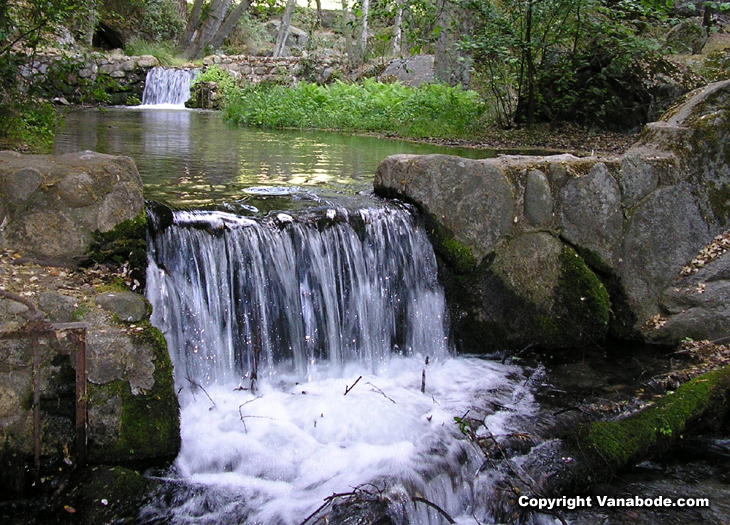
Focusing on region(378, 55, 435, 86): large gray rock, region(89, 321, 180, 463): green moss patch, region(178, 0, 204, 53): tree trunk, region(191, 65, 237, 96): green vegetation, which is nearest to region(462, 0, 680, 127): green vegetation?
region(378, 55, 435, 86): large gray rock

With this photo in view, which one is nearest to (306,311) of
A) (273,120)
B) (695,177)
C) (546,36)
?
(695,177)

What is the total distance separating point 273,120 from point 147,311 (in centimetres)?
1385

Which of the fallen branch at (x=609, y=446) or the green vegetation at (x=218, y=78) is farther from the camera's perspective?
the green vegetation at (x=218, y=78)

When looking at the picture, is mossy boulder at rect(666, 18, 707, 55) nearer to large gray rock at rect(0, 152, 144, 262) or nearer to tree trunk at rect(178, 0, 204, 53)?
large gray rock at rect(0, 152, 144, 262)

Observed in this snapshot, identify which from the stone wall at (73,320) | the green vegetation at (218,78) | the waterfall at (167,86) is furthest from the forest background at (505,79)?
the waterfall at (167,86)

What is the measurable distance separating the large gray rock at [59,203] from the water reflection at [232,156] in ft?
3.74

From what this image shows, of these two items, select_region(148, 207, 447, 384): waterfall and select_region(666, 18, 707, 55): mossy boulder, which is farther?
select_region(666, 18, 707, 55): mossy boulder

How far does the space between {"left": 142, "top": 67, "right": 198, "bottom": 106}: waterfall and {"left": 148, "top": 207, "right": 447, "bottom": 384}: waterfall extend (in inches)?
813

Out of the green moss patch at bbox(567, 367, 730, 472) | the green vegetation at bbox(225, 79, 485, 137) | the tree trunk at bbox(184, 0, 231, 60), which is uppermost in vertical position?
the tree trunk at bbox(184, 0, 231, 60)

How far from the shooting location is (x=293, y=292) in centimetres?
530

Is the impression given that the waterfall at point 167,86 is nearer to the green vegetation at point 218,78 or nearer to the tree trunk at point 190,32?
the green vegetation at point 218,78

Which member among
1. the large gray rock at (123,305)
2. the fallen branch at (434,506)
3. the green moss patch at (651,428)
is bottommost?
the fallen branch at (434,506)

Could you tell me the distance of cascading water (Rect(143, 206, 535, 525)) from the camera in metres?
3.86

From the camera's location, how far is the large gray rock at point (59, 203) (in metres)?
4.25
